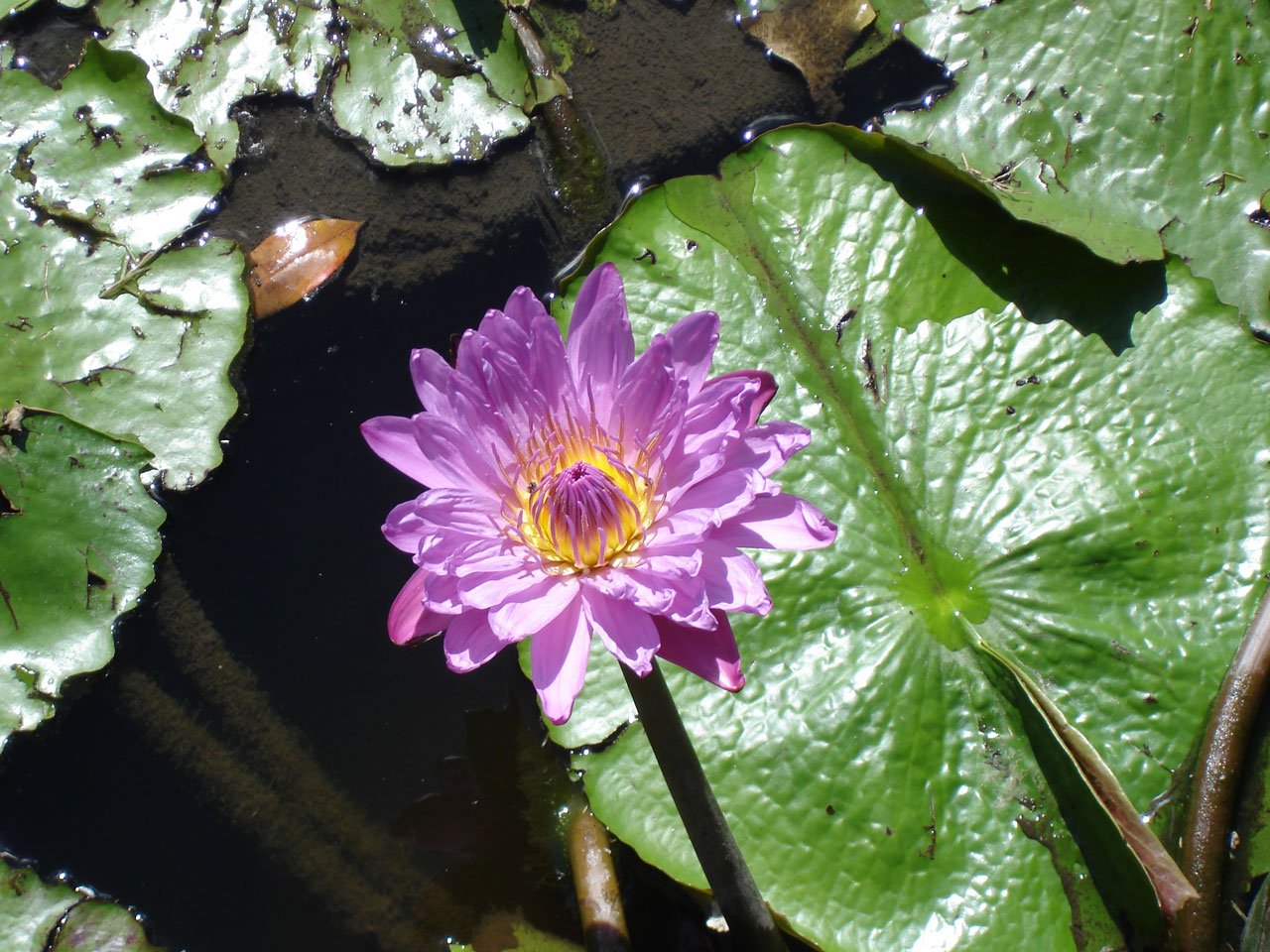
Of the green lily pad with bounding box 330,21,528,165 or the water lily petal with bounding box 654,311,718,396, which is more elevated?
the green lily pad with bounding box 330,21,528,165

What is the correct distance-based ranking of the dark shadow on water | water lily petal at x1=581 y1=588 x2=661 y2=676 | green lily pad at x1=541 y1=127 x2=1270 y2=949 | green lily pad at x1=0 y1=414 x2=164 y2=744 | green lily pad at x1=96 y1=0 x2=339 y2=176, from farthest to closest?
green lily pad at x1=96 y1=0 x2=339 y2=176 → green lily pad at x1=0 y1=414 x2=164 y2=744 → the dark shadow on water → green lily pad at x1=541 y1=127 x2=1270 y2=949 → water lily petal at x1=581 y1=588 x2=661 y2=676

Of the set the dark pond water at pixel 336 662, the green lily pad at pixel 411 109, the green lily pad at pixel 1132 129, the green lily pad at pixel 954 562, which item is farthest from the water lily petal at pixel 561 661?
the green lily pad at pixel 411 109

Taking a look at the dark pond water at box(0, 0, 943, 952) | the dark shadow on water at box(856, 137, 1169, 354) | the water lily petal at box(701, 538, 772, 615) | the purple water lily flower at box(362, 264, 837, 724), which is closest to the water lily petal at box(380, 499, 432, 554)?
the purple water lily flower at box(362, 264, 837, 724)

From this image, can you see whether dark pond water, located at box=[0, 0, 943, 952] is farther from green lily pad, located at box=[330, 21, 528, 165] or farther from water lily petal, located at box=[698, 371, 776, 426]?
water lily petal, located at box=[698, 371, 776, 426]

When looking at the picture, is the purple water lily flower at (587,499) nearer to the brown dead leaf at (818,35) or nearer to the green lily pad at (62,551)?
the green lily pad at (62,551)

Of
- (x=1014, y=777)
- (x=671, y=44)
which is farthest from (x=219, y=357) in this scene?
(x=1014, y=777)

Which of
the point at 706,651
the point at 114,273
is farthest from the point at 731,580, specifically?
the point at 114,273
